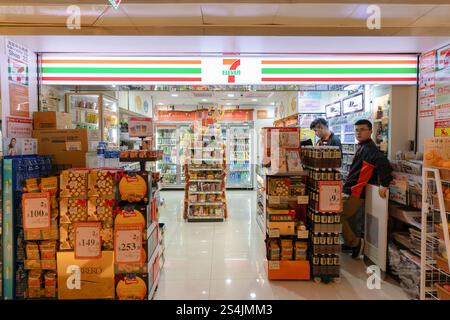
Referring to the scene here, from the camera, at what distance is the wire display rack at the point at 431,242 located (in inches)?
101

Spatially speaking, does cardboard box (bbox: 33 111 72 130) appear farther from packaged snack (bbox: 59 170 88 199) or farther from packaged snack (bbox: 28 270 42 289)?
packaged snack (bbox: 28 270 42 289)

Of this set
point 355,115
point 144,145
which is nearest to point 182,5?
point 144,145

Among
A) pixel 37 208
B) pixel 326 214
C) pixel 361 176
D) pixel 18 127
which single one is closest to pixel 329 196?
pixel 326 214

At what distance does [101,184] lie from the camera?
2.80m

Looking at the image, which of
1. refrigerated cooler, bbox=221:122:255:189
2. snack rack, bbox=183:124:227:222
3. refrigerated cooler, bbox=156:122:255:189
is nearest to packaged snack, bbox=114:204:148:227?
snack rack, bbox=183:124:227:222

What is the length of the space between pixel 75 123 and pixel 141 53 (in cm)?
198

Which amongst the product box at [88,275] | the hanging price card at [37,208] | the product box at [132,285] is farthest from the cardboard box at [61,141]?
the product box at [132,285]

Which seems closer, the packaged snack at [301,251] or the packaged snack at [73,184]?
the packaged snack at [73,184]

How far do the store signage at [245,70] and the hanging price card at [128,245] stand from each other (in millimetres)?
2183

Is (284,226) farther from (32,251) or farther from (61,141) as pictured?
(61,141)

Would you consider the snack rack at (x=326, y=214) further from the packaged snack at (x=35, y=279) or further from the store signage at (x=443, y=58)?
the packaged snack at (x=35, y=279)

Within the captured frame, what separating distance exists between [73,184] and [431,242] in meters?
3.53

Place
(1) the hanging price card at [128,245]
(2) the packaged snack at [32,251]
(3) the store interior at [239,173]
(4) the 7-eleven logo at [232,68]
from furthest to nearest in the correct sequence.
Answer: (4) the 7-eleven logo at [232,68], (3) the store interior at [239,173], (2) the packaged snack at [32,251], (1) the hanging price card at [128,245]

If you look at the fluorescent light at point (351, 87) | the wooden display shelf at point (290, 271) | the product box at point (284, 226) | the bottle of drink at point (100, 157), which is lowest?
the wooden display shelf at point (290, 271)
